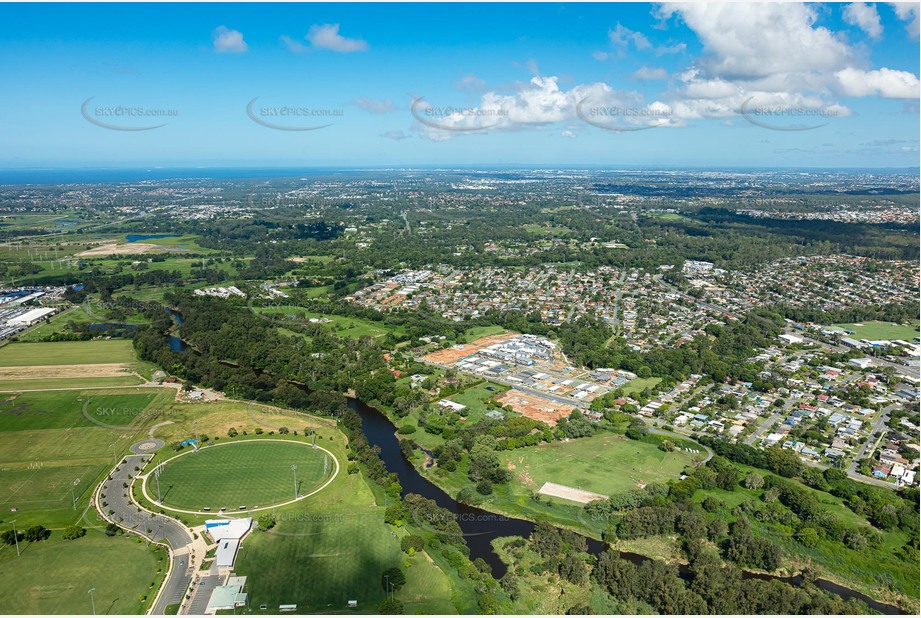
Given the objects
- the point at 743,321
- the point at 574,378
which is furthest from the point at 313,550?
the point at 743,321

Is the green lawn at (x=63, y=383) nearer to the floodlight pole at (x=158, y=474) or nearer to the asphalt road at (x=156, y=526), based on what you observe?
the asphalt road at (x=156, y=526)

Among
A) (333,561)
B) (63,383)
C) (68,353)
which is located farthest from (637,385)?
(68,353)

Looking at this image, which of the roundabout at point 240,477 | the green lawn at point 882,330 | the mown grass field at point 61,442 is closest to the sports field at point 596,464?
the roundabout at point 240,477

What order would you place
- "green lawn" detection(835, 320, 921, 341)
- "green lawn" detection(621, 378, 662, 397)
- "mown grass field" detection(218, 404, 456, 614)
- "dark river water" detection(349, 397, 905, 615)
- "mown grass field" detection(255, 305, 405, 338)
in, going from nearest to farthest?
"mown grass field" detection(218, 404, 456, 614), "dark river water" detection(349, 397, 905, 615), "green lawn" detection(621, 378, 662, 397), "green lawn" detection(835, 320, 921, 341), "mown grass field" detection(255, 305, 405, 338)

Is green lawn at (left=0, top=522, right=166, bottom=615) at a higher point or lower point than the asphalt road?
lower

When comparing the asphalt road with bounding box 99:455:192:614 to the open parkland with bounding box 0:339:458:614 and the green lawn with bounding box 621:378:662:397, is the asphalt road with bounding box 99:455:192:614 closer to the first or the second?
the open parkland with bounding box 0:339:458:614

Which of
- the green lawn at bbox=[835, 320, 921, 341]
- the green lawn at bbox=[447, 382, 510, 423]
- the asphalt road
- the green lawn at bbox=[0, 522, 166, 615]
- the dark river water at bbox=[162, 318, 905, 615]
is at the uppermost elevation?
the green lawn at bbox=[835, 320, 921, 341]

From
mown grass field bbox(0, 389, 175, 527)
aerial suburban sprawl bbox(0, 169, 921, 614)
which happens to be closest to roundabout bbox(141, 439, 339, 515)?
aerial suburban sprawl bbox(0, 169, 921, 614)
